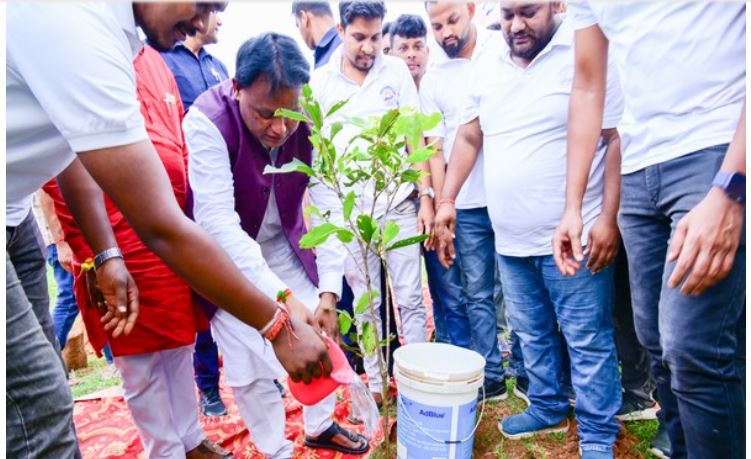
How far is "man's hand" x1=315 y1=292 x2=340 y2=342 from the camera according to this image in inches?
75.5

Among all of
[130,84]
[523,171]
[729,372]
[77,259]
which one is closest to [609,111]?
[523,171]

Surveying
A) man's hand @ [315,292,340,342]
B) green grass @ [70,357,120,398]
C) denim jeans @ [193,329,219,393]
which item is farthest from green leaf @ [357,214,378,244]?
green grass @ [70,357,120,398]

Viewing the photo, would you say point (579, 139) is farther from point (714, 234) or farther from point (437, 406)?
point (437, 406)

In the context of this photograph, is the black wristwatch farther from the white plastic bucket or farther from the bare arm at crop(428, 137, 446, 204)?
the bare arm at crop(428, 137, 446, 204)

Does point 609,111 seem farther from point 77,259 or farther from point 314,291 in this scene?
point 77,259

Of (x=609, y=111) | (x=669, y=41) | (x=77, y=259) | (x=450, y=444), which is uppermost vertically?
(x=669, y=41)

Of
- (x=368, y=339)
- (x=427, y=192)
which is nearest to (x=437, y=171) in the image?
(x=427, y=192)

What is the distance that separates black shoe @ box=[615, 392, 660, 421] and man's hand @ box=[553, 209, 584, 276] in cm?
88

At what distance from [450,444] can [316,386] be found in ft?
1.90

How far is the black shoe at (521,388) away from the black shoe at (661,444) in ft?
2.02

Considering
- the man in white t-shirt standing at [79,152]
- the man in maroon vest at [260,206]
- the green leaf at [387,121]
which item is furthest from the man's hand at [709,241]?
the man in maroon vest at [260,206]

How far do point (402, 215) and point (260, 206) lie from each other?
0.85m

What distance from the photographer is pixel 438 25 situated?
9.14 ft

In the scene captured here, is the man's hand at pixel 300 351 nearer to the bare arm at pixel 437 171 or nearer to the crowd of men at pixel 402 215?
the crowd of men at pixel 402 215
